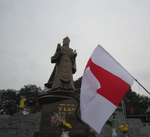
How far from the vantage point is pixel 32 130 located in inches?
449

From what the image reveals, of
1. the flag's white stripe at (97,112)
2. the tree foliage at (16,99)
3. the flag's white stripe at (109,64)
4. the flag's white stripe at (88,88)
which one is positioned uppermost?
the tree foliage at (16,99)

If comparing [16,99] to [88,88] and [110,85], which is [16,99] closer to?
[88,88]

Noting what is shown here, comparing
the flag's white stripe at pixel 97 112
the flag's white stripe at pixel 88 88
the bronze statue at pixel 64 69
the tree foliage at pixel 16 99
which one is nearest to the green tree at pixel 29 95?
the tree foliage at pixel 16 99

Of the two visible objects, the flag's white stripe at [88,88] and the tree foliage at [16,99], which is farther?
the tree foliage at [16,99]

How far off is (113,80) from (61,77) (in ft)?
17.9

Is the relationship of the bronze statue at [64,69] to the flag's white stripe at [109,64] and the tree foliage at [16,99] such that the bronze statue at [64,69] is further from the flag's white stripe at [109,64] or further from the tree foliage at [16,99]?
the tree foliage at [16,99]

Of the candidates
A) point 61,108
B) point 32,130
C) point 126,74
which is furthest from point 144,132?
point 126,74

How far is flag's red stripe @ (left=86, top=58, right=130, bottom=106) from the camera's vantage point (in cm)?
294

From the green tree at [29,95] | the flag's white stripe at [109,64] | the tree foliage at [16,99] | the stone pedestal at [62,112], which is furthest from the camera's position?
the green tree at [29,95]

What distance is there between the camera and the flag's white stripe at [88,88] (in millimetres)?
2774

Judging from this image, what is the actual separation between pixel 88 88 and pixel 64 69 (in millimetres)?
5783

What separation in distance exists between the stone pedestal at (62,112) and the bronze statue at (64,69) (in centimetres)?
108

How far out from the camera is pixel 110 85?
3088 millimetres

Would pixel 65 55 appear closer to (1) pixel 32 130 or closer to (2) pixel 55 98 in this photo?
(2) pixel 55 98
